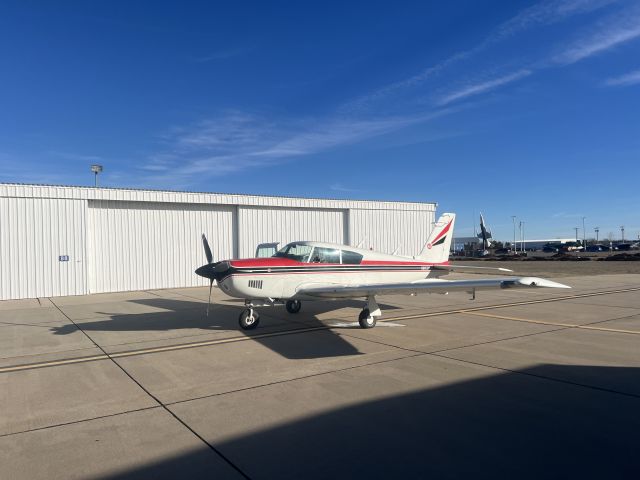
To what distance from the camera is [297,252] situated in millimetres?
11211

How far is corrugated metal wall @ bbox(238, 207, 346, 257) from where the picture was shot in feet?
77.4

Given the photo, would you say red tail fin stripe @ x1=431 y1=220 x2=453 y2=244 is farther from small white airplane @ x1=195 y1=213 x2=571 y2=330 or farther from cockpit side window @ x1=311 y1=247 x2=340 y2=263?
cockpit side window @ x1=311 y1=247 x2=340 y2=263

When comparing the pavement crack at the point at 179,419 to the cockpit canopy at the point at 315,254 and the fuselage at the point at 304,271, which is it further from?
the cockpit canopy at the point at 315,254

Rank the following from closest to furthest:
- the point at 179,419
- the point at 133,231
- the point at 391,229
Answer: the point at 179,419
the point at 133,231
the point at 391,229

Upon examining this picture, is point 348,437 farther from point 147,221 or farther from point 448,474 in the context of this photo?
point 147,221

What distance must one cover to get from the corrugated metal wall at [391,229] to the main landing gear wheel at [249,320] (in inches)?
647

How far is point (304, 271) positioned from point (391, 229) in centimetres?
1826

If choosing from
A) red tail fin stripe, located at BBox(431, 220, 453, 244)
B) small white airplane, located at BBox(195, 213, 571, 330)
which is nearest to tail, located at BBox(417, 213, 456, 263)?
red tail fin stripe, located at BBox(431, 220, 453, 244)

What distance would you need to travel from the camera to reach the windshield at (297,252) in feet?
36.2

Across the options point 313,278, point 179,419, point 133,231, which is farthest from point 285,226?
point 179,419

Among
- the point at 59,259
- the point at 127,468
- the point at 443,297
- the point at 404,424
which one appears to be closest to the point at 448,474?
the point at 404,424

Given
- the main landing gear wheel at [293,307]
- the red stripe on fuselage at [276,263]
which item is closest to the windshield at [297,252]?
the red stripe on fuselage at [276,263]

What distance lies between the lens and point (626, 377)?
247 inches

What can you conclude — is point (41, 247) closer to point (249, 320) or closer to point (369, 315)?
point (249, 320)
